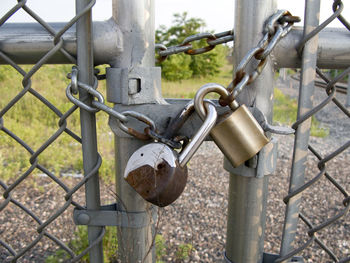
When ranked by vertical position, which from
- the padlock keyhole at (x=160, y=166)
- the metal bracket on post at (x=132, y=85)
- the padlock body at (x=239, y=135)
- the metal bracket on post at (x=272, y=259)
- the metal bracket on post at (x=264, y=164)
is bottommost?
the metal bracket on post at (x=272, y=259)

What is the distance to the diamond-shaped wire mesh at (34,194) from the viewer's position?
18.0 inches

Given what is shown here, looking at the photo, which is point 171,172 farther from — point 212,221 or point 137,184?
point 212,221

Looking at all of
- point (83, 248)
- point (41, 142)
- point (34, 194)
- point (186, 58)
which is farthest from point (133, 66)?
point (186, 58)

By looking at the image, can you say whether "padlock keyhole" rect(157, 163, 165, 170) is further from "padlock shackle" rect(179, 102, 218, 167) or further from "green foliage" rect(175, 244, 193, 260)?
"green foliage" rect(175, 244, 193, 260)

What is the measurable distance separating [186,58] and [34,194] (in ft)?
34.1

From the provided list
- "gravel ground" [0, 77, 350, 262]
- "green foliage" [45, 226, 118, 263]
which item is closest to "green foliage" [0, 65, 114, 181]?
"gravel ground" [0, 77, 350, 262]

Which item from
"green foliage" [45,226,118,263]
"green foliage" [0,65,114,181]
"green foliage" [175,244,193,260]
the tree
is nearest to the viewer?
"green foliage" [45,226,118,263]

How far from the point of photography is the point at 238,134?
0.43 metres

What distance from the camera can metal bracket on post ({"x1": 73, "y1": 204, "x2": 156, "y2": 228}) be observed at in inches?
19.7

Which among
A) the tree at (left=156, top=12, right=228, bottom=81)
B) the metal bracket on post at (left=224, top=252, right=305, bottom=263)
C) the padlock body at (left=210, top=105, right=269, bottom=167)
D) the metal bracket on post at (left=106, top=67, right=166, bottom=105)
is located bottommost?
the tree at (left=156, top=12, right=228, bottom=81)

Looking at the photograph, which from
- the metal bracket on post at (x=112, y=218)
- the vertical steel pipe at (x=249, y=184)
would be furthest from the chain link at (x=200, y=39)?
the metal bracket on post at (x=112, y=218)

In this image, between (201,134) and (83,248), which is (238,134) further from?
(83,248)

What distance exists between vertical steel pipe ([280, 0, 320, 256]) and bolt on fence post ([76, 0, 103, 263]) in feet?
1.02

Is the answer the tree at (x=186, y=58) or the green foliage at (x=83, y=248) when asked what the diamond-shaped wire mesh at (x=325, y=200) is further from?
the tree at (x=186, y=58)
